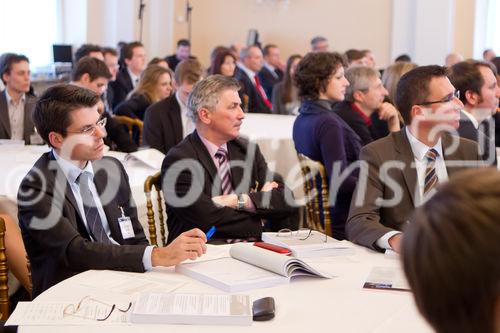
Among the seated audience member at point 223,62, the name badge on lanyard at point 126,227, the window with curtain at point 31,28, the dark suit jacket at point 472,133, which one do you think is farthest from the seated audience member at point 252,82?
the name badge on lanyard at point 126,227

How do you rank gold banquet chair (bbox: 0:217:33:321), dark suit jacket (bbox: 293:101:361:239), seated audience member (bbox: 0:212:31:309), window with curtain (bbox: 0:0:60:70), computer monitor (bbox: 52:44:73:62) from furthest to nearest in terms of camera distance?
1. computer monitor (bbox: 52:44:73:62)
2. window with curtain (bbox: 0:0:60:70)
3. dark suit jacket (bbox: 293:101:361:239)
4. seated audience member (bbox: 0:212:31:309)
5. gold banquet chair (bbox: 0:217:33:321)

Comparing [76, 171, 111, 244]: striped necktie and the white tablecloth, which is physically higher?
[76, 171, 111, 244]: striped necktie

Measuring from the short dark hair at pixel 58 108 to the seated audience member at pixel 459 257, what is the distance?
2.08 m

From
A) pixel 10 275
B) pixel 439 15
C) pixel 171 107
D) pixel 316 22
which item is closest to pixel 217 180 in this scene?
pixel 10 275

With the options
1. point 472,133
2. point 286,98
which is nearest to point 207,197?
point 472,133

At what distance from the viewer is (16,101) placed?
598 centimetres

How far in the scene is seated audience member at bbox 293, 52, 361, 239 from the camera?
13.8 feet

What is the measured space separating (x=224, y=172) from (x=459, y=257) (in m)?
2.69

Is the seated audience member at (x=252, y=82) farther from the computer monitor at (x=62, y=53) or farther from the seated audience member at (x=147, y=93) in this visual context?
the computer monitor at (x=62, y=53)

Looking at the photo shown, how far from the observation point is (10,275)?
11.7 feet

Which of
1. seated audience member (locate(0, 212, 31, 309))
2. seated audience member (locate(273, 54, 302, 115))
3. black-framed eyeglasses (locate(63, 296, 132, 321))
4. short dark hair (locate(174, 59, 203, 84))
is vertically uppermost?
short dark hair (locate(174, 59, 203, 84))

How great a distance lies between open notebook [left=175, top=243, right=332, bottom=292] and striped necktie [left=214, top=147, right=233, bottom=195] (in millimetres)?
1094

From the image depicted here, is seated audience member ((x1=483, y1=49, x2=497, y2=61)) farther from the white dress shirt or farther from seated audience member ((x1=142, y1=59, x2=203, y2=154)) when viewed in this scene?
the white dress shirt

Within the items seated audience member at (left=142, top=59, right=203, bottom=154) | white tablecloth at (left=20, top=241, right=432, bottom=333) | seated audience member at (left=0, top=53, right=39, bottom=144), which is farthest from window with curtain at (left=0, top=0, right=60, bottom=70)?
white tablecloth at (left=20, top=241, right=432, bottom=333)
